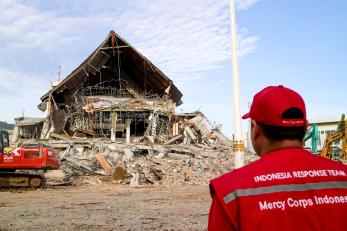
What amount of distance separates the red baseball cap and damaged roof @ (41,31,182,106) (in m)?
30.7

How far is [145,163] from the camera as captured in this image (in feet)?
80.0

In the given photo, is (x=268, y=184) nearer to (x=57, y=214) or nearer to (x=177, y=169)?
(x=57, y=214)

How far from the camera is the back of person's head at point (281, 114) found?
1.93 meters

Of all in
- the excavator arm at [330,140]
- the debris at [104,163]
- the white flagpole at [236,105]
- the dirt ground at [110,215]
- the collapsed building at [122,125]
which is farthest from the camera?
the excavator arm at [330,140]

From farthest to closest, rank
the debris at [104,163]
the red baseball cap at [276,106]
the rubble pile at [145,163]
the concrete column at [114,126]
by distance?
the concrete column at [114,126], the debris at [104,163], the rubble pile at [145,163], the red baseball cap at [276,106]

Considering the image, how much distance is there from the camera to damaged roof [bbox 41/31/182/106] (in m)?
31.9

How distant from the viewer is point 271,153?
6.35 feet

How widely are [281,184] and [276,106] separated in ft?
1.26

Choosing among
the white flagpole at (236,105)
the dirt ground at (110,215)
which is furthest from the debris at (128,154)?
the white flagpole at (236,105)

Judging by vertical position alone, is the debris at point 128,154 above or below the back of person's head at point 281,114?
below

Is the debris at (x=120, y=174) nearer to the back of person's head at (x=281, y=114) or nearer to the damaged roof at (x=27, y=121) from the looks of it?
the damaged roof at (x=27, y=121)

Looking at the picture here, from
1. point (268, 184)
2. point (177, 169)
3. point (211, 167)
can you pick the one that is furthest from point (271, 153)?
point (211, 167)

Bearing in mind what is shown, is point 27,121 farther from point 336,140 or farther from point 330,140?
point 336,140

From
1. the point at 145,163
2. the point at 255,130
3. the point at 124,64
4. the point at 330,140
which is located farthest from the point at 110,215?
the point at 330,140
